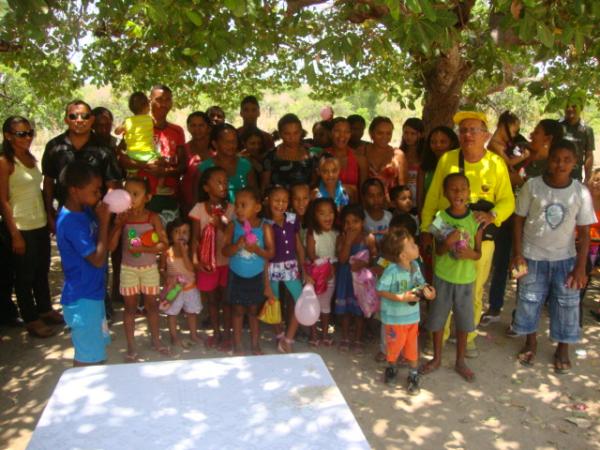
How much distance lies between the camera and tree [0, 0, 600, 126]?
3.13m

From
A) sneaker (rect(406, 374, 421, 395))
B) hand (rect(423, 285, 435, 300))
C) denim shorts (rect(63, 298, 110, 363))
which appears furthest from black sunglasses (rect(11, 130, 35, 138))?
sneaker (rect(406, 374, 421, 395))

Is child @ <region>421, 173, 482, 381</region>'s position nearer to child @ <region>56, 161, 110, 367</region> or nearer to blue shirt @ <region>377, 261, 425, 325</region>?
blue shirt @ <region>377, 261, 425, 325</region>

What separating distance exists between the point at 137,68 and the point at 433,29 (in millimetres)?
3952

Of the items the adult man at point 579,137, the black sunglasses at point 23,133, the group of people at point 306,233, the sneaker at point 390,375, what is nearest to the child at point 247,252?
the group of people at point 306,233

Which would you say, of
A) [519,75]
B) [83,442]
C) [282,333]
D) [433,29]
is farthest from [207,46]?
[519,75]

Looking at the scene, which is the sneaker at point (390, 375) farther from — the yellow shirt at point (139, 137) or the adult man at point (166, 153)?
the yellow shirt at point (139, 137)

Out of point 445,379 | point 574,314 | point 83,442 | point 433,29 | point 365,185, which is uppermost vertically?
point 433,29

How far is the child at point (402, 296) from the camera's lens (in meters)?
3.79

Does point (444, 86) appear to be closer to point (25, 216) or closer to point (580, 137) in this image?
point (580, 137)

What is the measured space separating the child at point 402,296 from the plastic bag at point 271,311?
2.86ft

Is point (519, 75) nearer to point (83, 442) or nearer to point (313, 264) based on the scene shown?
point (313, 264)

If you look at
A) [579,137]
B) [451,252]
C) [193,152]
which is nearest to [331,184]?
[451,252]

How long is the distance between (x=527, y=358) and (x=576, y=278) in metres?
0.76

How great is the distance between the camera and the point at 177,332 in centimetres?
476
